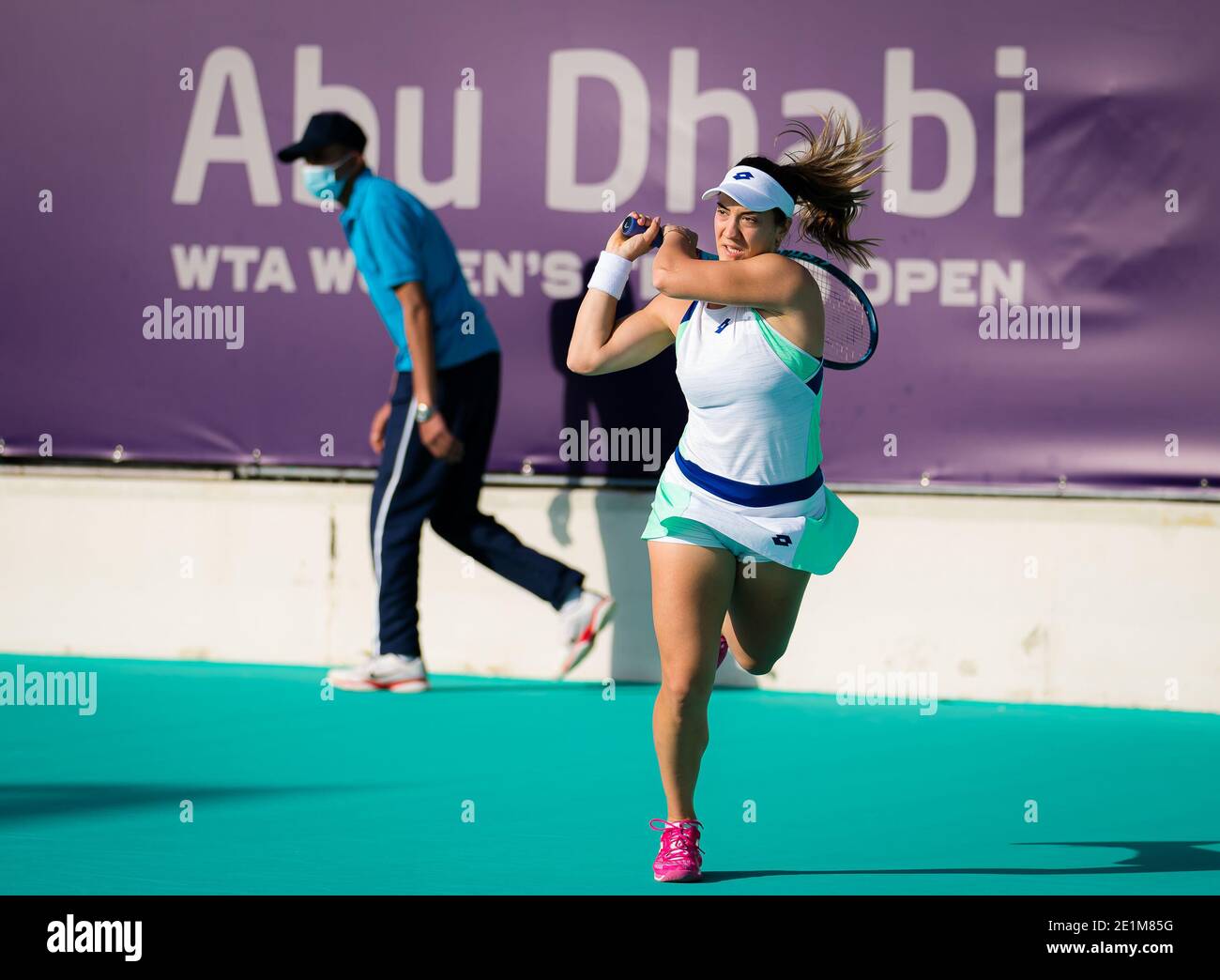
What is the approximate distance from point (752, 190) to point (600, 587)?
364 centimetres

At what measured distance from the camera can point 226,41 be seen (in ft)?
28.7

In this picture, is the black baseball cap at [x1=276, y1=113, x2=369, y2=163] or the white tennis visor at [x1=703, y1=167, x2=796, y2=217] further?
the black baseball cap at [x1=276, y1=113, x2=369, y2=163]

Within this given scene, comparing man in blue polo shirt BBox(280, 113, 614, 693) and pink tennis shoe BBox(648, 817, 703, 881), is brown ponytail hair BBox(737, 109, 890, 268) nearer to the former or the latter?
pink tennis shoe BBox(648, 817, 703, 881)

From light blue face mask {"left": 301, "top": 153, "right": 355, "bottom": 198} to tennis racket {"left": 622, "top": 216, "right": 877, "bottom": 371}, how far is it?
10.5 feet

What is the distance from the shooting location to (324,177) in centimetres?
827

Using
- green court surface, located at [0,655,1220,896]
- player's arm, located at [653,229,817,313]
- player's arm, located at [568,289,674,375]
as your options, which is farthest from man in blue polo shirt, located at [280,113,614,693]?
player's arm, located at [653,229,817,313]

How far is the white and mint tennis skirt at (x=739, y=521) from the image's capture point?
5.09 metres

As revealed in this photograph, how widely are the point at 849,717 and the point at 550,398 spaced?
200 centimetres

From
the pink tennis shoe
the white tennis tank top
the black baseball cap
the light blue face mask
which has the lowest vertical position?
the pink tennis shoe

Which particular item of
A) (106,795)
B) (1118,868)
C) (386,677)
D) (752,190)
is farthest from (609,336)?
(386,677)

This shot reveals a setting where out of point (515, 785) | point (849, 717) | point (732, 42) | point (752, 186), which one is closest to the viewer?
point (752, 186)

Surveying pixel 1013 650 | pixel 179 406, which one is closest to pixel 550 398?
pixel 179 406

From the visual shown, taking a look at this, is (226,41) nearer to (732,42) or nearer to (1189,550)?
(732,42)

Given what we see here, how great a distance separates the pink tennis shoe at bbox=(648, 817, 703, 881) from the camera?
506 centimetres
